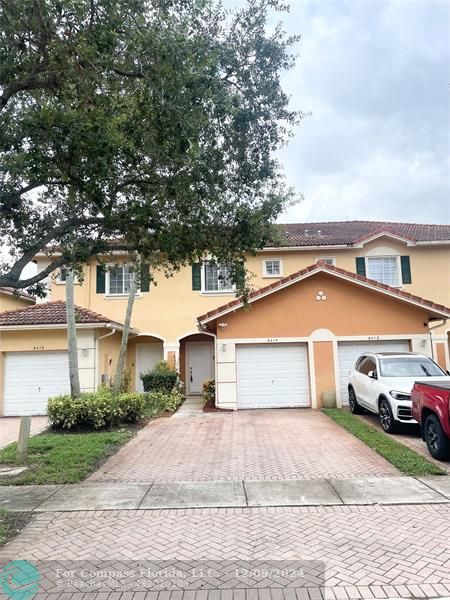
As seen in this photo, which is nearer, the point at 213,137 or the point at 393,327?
the point at 213,137

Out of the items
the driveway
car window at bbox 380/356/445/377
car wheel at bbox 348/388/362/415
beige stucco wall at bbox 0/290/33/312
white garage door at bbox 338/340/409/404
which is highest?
beige stucco wall at bbox 0/290/33/312

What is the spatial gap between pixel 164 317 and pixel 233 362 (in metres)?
5.84

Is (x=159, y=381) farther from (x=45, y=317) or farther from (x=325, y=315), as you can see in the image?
(x=325, y=315)

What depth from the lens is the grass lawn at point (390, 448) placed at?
25.4 ft

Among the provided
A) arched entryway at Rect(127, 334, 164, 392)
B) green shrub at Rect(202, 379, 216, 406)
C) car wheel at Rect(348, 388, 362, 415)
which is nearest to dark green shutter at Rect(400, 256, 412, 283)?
car wheel at Rect(348, 388, 362, 415)

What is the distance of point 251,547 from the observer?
4793mm

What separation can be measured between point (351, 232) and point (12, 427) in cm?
1735

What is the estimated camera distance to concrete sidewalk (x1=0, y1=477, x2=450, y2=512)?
247 inches

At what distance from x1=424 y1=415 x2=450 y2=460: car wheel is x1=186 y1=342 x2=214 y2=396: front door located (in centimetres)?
1378

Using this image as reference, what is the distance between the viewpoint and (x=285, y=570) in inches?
167

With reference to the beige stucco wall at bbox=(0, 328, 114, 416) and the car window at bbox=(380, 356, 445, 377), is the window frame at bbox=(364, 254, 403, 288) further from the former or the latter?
the beige stucco wall at bbox=(0, 328, 114, 416)

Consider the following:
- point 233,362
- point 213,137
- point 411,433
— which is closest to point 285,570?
point 213,137

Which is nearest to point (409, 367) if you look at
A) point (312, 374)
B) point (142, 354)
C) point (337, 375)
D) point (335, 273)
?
point (337, 375)

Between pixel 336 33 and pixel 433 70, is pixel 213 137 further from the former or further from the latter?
pixel 433 70
